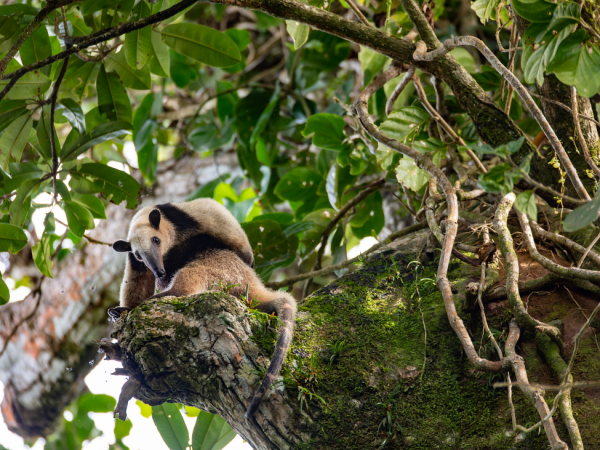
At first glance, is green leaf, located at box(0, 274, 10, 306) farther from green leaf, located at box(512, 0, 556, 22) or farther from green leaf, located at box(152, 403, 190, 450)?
green leaf, located at box(512, 0, 556, 22)

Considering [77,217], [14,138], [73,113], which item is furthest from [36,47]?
[77,217]

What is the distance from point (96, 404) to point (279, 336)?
2.01 m

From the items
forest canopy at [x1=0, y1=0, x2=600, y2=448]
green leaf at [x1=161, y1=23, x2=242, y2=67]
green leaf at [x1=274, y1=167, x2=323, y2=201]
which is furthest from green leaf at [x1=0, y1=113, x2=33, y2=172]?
green leaf at [x1=274, y1=167, x2=323, y2=201]

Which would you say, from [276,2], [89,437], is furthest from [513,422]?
[89,437]

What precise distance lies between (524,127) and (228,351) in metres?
2.46

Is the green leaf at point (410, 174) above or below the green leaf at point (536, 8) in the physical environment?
below

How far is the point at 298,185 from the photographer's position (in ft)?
11.6

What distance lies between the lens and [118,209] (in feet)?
14.9

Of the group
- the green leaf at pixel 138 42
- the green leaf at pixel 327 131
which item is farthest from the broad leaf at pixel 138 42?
the green leaf at pixel 327 131

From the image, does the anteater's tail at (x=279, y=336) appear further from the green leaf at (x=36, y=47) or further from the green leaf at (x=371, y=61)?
the green leaf at (x=371, y=61)

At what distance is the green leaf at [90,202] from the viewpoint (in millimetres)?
2469

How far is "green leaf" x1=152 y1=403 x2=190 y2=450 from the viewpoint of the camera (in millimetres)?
2395

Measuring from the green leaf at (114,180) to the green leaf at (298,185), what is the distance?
1.23 meters

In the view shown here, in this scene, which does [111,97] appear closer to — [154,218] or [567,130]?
[154,218]
